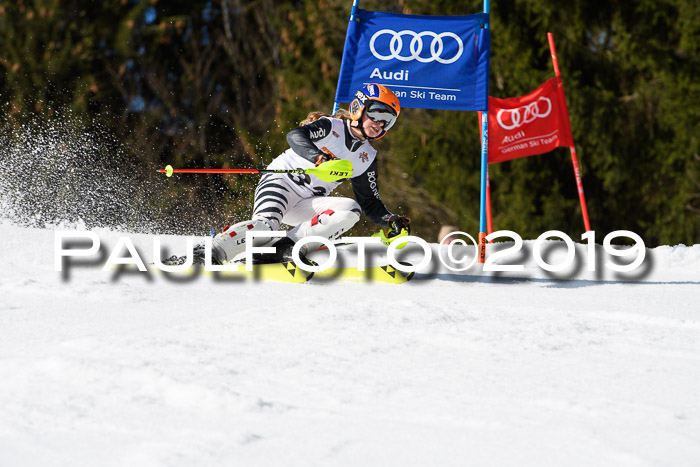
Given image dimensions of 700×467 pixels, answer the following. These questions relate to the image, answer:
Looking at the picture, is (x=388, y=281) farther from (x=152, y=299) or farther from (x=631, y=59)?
(x=631, y=59)

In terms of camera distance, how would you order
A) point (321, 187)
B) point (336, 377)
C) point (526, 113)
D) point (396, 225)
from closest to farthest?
point (336, 377), point (396, 225), point (321, 187), point (526, 113)

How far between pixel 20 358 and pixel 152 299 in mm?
1225

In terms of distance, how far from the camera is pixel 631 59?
1202cm

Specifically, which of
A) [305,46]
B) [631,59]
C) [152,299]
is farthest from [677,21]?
[152,299]

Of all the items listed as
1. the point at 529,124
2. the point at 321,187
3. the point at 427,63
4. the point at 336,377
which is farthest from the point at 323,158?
the point at 529,124

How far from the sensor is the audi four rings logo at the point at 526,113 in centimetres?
870

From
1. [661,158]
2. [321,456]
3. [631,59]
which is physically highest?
[631,59]

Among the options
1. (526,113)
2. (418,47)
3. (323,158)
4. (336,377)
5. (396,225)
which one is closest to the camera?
(336,377)

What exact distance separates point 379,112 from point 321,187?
63 centimetres

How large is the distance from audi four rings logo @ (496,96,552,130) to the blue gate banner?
2.40m

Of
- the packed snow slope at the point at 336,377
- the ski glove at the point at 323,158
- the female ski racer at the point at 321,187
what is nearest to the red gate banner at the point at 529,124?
the female ski racer at the point at 321,187

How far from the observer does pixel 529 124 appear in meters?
8.81

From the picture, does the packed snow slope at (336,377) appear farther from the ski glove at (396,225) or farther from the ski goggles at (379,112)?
the ski goggles at (379,112)

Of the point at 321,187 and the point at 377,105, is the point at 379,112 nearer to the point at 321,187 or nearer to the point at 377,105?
the point at 377,105
